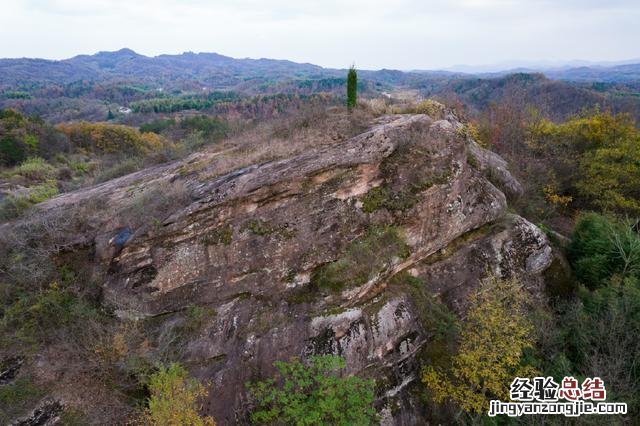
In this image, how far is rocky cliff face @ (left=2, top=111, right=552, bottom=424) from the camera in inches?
460

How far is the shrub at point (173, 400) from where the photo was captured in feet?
28.9

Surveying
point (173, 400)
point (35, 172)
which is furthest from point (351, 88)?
point (35, 172)

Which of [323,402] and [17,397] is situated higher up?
[323,402]

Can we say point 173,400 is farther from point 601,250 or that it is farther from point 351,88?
point 601,250

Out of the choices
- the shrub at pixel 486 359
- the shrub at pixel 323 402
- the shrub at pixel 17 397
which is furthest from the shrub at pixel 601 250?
the shrub at pixel 17 397

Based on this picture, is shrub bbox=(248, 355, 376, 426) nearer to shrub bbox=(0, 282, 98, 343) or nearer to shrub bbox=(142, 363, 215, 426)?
shrub bbox=(142, 363, 215, 426)

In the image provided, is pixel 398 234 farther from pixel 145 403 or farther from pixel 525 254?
pixel 145 403

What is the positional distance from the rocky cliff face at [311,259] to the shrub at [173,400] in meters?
1.03

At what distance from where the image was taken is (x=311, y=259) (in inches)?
504

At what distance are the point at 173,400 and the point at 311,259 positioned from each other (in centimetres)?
606

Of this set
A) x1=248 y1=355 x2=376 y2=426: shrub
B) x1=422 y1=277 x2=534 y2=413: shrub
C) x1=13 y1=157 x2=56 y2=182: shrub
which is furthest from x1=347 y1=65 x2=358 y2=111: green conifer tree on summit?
x1=13 y1=157 x2=56 y2=182: shrub

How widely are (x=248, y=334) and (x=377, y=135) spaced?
352 inches

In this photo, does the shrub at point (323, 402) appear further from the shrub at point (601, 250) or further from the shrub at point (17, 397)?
the shrub at point (601, 250)

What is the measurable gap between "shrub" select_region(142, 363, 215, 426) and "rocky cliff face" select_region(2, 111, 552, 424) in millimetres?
1031
